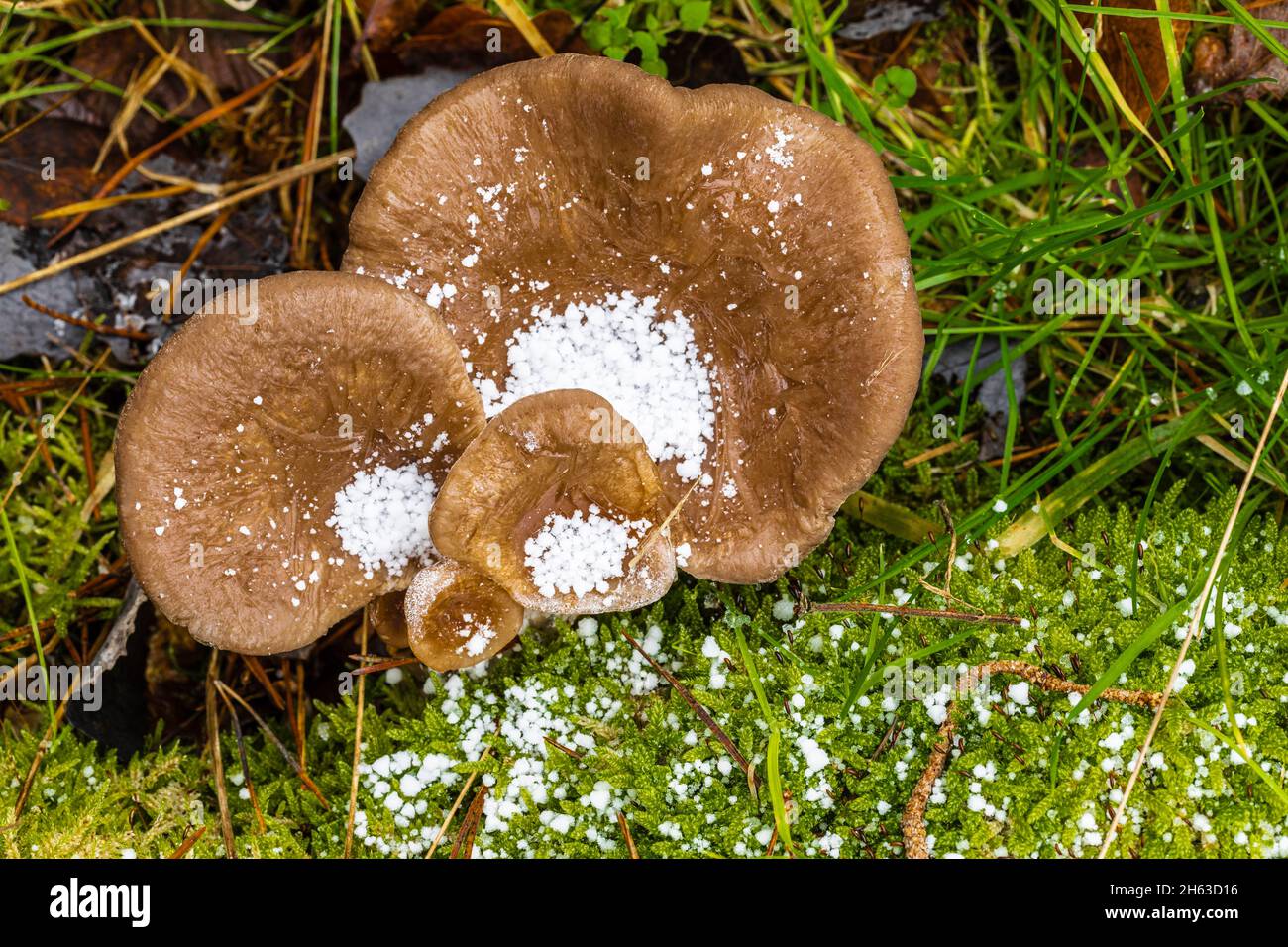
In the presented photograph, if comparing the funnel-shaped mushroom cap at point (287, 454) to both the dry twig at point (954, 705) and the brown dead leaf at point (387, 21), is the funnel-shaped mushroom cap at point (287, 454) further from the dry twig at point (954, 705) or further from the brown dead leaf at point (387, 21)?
the dry twig at point (954, 705)

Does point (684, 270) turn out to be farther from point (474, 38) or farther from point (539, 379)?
point (474, 38)

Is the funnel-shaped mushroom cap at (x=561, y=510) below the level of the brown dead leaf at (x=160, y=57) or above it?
below

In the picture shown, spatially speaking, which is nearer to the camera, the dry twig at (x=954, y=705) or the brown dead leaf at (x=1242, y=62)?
the dry twig at (x=954, y=705)

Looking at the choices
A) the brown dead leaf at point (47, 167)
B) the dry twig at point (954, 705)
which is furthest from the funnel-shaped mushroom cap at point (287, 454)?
the dry twig at point (954, 705)

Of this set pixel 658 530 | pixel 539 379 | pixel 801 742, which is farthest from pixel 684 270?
pixel 801 742

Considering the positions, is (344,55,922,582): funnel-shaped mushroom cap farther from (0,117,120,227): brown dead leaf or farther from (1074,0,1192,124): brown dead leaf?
(0,117,120,227): brown dead leaf

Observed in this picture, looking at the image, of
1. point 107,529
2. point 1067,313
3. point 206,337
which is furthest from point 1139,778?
point 107,529

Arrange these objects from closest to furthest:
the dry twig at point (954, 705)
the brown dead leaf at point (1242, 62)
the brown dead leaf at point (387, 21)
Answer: the dry twig at point (954, 705) → the brown dead leaf at point (1242, 62) → the brown dead leaf at point (387, 21)
